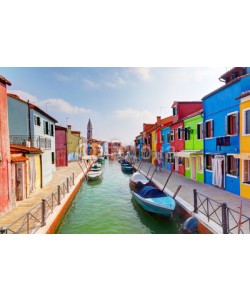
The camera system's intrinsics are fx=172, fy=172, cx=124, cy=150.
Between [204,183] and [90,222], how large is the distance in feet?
30.0

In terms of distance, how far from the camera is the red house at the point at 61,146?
1088 inches

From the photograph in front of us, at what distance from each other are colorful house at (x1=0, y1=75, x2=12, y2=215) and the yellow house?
1185cm

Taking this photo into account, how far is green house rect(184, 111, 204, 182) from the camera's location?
13977 mm

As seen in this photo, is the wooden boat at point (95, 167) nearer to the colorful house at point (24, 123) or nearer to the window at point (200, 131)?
the colorful house at point (24, 123)

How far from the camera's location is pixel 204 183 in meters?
13.3

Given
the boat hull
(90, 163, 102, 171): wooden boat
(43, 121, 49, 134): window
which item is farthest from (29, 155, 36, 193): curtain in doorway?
(90, 163, 102, 171): wooden boat

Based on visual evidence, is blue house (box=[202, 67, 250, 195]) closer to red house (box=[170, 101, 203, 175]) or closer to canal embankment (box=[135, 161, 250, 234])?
canal embankment (box=[135, 161, 250, 234])

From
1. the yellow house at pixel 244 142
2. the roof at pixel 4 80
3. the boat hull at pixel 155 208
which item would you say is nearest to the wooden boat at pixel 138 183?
the boat hull at pixel 155 208

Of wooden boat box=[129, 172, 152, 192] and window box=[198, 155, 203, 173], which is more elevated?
window box=[198, 155, 203, 173]

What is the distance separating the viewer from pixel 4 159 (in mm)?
8094

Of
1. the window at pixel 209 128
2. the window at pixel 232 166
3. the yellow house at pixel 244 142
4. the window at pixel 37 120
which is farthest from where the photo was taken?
the window at pixel 37 120

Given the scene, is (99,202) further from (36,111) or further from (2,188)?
(36,111)

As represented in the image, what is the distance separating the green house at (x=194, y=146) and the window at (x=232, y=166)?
2.97 meters

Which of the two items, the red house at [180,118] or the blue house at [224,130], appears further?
the red house at [180,118]
